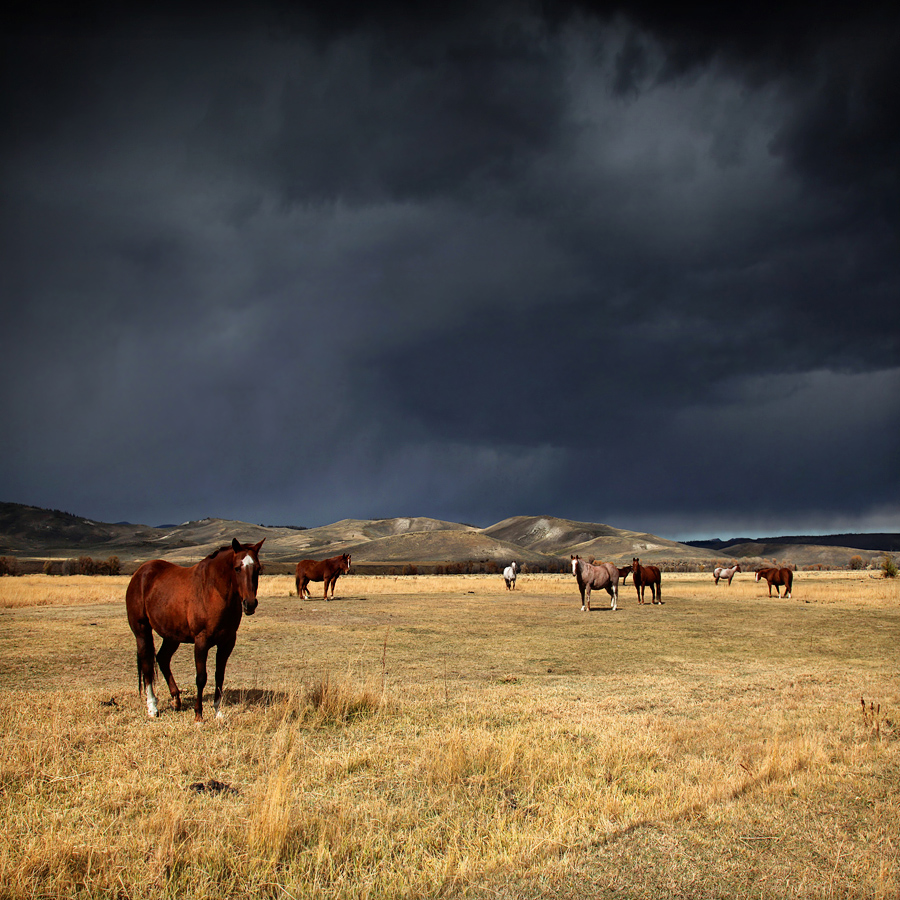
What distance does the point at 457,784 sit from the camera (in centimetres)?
626

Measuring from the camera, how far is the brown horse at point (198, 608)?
8.63 m

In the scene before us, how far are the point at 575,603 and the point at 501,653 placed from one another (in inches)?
751

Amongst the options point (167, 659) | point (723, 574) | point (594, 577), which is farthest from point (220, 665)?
point (723, 574)

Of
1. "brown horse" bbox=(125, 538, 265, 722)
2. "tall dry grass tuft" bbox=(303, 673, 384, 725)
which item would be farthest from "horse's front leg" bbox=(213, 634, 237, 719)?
"tall dry grass tuft" bbox=(303, 673, 384, 725)

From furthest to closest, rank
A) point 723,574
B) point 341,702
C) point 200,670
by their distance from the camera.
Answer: point 723,574 < point 341,702 < point 200,670

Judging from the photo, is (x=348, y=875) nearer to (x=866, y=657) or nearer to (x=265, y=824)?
(x=265, y=824)

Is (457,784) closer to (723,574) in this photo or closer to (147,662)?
(147,662)

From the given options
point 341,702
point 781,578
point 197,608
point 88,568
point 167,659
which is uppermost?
point 197,608

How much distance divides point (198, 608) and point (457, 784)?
4.95 meters

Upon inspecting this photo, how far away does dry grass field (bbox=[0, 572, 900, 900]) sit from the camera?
4391 millimetres

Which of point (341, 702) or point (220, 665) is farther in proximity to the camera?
point (341, 702)

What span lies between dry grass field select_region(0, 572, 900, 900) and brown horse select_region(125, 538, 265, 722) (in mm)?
759

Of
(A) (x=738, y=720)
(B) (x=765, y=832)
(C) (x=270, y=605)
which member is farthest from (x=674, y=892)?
(C) (x=270, y=605)

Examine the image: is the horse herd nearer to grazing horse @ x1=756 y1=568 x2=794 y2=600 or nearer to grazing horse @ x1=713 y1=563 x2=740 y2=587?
grazing horse @ x1=756 y1=568 x2=794 y2=600
